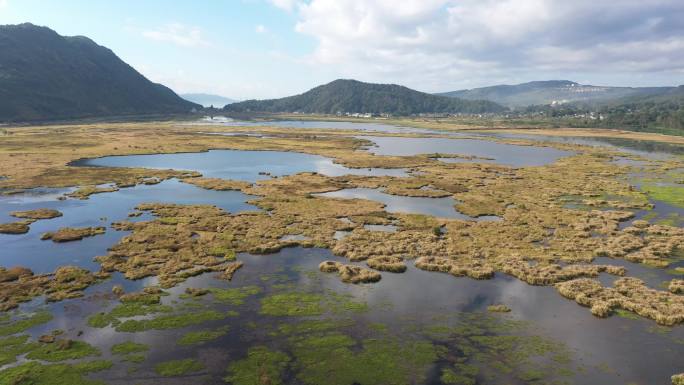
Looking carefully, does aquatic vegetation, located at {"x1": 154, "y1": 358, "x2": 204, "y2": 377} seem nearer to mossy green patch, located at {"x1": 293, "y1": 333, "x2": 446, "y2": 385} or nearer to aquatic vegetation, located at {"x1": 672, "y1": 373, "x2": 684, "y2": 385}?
mossy green patch, located at {"x1": 293, "y1": 333, "x2": 446, "y2": 385}

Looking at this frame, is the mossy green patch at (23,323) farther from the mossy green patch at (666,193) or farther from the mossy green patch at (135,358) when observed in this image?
the mossy green patch at (666,193)

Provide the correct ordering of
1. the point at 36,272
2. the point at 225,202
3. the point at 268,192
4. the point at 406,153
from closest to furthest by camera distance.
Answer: the point at 36,272 < the point at 225,202 < the point at 268,192 < the point at 406,153

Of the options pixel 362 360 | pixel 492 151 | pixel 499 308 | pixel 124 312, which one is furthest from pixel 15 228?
pixel 492 151

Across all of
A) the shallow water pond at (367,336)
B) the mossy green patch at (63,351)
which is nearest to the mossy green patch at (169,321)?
the shallow water pond at (367,336)

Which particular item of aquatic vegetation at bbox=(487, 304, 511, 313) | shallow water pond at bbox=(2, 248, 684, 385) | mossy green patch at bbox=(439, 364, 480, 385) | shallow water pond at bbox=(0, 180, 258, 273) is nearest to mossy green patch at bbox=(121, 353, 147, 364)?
shallow water pond at bbox=(2, 248, 684, 385)

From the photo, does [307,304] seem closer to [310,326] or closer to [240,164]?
[310,326]

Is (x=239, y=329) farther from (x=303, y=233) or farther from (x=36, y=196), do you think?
(x=36, y=196)

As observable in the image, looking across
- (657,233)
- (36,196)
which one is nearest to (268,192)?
(36,196)
